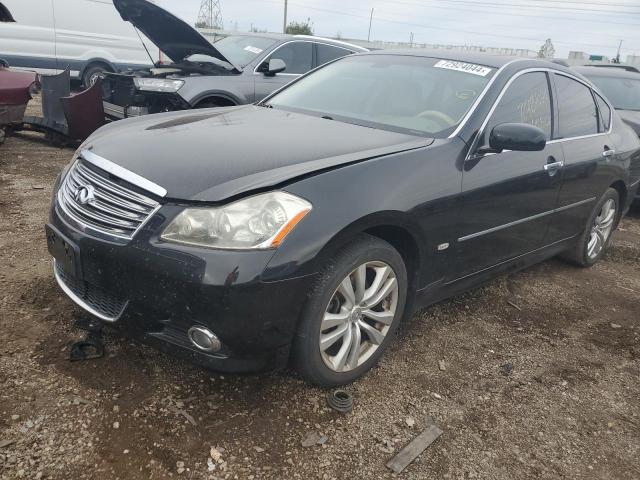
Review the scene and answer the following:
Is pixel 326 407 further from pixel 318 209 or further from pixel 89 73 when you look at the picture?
pixel 89 73

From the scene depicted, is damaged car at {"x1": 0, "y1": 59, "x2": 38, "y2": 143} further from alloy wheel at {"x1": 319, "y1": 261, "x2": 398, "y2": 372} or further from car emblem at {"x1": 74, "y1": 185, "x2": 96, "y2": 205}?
alloy wheel at {"x1": 319, "y1": 261, "x2": 398, "y2": 372}

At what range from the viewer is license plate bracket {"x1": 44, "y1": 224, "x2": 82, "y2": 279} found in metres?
2.28

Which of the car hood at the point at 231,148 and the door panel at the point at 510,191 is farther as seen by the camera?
the door panel at the point at 510,191

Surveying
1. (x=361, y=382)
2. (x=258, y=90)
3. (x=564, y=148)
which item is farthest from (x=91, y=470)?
(x=258, y=90)

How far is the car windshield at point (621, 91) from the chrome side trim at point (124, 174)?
23.6 ft

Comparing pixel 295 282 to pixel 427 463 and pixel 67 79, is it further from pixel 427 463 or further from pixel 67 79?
pixel 67 79

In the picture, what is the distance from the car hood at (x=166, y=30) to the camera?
5926 mm

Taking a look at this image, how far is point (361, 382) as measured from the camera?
267 cm

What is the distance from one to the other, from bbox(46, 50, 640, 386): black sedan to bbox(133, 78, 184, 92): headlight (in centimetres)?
313

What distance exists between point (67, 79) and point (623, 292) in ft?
23.2

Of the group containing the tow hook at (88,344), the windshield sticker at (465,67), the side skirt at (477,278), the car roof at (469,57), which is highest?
the car roof at (469,57)

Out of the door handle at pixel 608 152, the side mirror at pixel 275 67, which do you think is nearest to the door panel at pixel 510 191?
the door handle at pixel 608 152

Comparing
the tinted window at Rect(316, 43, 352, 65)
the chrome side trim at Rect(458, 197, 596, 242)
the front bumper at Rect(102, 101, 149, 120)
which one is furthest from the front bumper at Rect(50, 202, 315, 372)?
the tinted window at Rect(316, 43, 352, 65)

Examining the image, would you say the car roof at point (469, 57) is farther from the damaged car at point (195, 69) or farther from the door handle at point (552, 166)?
the damaged car at point (195, 69)
